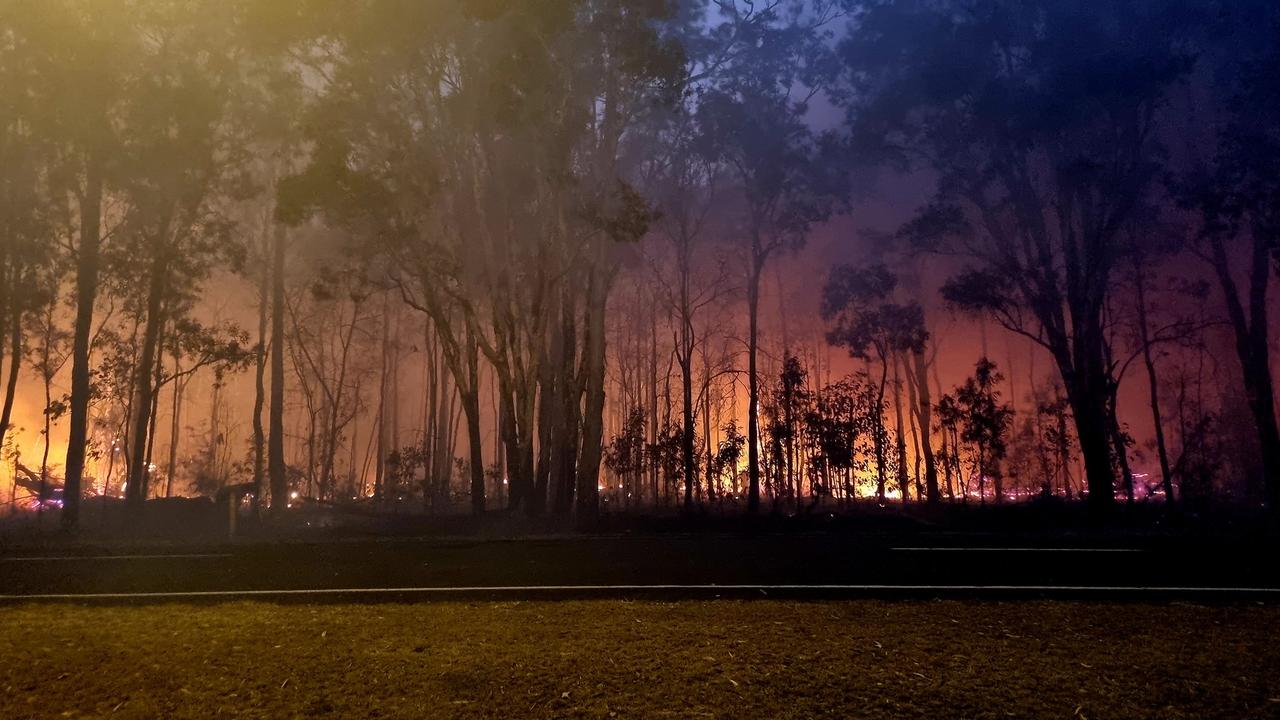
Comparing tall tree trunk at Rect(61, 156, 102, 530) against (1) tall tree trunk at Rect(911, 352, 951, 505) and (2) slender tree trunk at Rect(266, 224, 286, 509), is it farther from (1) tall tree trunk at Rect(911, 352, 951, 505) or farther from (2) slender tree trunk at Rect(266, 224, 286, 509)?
(1) tall tree trunk at Rect(911, 352, 951, 505)

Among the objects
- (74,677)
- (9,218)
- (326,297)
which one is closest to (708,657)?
(74,677)

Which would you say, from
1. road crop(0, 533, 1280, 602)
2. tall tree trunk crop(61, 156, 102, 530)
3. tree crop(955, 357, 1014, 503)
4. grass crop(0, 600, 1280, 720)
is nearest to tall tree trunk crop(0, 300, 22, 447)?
tall tree trunk crop(61, 156, 102, 530)

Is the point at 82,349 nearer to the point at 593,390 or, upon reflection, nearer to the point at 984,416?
the point at 593,390

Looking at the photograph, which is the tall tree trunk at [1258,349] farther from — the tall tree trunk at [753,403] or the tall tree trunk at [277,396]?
the tall tree trunk at [277,396]

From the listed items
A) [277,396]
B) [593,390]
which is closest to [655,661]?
[593,390]

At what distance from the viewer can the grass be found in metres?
4.09

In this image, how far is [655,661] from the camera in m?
4.84

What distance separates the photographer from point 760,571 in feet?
28.5

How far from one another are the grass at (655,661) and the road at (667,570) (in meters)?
0.86

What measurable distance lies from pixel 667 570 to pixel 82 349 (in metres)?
18.2

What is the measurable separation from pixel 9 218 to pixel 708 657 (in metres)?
26.3

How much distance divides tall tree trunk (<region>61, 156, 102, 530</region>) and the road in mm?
7549

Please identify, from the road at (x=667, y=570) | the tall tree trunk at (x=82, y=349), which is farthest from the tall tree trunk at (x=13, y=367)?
the road at (x=667, y=570)

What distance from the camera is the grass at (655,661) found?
161 inches
